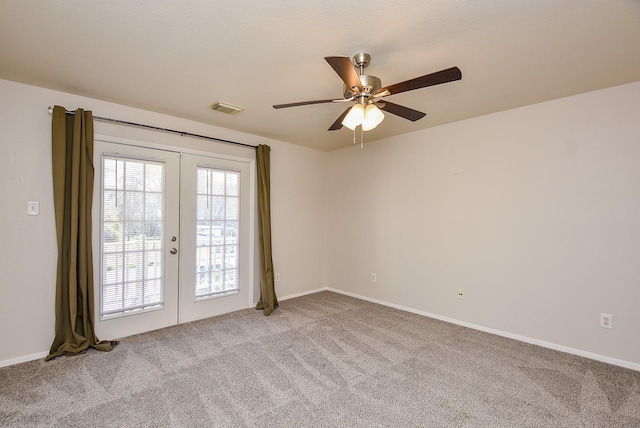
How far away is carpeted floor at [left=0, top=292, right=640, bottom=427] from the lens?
195cm

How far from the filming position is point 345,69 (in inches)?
71.6

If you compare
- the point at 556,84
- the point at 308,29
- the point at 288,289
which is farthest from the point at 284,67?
the point at 288,289

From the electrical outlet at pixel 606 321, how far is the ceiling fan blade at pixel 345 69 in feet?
9.93

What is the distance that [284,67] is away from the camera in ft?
7.79

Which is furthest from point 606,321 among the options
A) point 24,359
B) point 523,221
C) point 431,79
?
point 24,359

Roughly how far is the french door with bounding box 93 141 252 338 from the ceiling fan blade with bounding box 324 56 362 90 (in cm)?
249

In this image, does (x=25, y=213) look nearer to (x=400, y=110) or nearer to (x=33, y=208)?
(x=33, y=208)

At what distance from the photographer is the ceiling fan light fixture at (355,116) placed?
214cm

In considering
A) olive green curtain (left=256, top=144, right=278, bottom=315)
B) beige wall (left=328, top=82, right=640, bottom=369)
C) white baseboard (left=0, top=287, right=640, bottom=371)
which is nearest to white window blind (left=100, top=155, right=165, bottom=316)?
white baseboard (left=0, top=287, right=640, bottom=371)

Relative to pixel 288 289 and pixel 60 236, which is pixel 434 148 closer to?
pixel 288 289

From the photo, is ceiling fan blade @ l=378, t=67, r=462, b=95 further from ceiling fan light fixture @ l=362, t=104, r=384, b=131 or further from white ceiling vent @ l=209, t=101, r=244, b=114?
white ceiling vent @ l=209, t=101, r=244, b=114

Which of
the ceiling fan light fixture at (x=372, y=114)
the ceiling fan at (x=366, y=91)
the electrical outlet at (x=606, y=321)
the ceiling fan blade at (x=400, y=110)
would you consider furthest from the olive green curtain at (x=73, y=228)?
the electrical outlet at (x=606, y=321)

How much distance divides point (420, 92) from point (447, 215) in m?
1.67

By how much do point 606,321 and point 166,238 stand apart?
4545 mm
